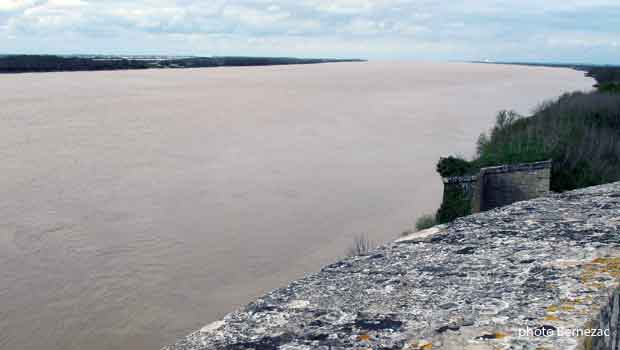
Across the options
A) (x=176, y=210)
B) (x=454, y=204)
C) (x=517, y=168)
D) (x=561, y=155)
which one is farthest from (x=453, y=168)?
(x=176, y=210)

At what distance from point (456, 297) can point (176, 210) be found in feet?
50.8

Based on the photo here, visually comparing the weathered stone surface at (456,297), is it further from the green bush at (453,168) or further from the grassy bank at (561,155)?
the green bush at (453,168)

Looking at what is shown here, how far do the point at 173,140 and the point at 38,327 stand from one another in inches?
867

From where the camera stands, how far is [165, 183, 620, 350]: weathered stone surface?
5.50 feet

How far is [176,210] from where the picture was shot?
657 inches

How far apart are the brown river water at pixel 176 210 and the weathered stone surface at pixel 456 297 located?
294 inches

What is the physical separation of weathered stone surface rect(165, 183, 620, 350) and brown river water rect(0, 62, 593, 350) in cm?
746

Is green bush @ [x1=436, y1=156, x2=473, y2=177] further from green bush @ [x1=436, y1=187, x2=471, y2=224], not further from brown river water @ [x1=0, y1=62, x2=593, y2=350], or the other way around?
brown river water @ [x1=0, y1=62, x2=593, y2=350]

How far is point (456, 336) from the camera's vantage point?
1664 millimetres

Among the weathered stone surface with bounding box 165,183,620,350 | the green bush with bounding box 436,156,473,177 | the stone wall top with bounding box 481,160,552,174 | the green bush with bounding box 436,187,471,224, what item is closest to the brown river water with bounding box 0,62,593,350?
the green bush with bounding box 436,156,473,177

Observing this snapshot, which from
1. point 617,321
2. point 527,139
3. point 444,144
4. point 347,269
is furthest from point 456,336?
point 444,144

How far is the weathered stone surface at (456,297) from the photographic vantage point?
168 cm

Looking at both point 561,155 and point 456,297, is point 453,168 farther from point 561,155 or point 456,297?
point 456,297

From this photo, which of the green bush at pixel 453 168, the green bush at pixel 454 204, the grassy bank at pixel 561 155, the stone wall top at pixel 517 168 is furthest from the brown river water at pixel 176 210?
the stone wall top at pixel 517 168
